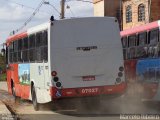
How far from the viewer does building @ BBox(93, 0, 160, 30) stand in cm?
5548

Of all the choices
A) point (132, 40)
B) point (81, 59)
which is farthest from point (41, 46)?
point (132, 40)

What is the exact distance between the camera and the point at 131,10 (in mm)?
61062

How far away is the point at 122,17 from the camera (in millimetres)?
64375

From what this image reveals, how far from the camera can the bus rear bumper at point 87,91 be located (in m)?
17.0

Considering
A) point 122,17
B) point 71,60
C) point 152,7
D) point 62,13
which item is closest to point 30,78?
point 71,60

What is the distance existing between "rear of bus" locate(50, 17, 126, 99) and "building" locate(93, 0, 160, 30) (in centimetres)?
3181

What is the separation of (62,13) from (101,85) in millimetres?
24815

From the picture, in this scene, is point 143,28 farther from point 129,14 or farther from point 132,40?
point 129,14

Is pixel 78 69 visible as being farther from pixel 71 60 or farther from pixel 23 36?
pixel 23 36

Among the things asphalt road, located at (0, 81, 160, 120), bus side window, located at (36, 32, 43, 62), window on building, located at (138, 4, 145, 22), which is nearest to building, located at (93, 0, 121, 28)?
window on building, located at (138, 4, 145, 22)

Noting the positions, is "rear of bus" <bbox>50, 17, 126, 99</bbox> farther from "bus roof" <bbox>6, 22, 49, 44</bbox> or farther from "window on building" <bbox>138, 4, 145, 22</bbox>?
"window on building" <bbox>138, 4, 145, 22</bbox>

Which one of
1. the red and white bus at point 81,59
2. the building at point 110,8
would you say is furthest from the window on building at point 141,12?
the red and white bus at point 81,59

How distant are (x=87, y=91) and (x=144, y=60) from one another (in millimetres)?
2985

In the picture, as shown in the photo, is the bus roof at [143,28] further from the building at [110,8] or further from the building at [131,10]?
the building at [110,8]
